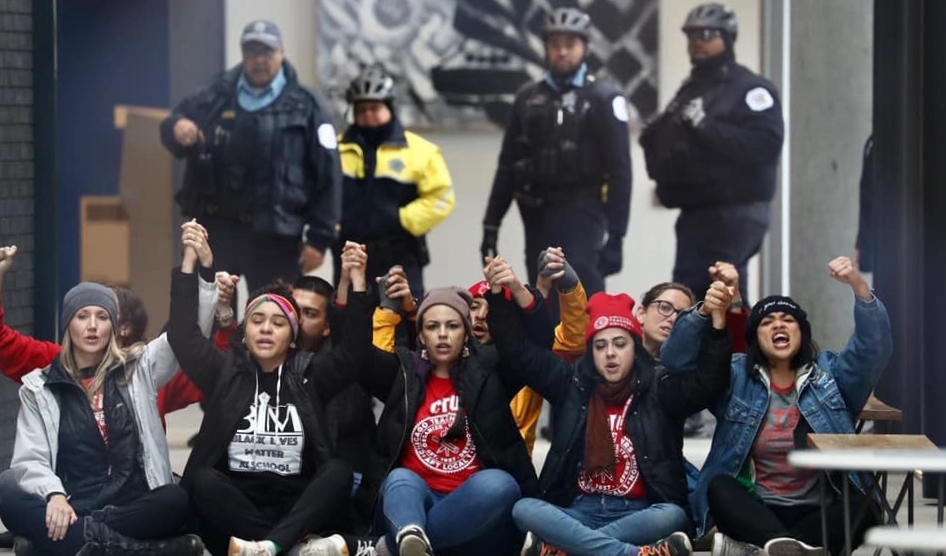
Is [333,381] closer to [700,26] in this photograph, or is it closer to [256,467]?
[256,467]

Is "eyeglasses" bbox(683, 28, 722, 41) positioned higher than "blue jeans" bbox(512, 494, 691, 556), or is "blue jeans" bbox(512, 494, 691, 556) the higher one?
"eyeglasses" bbox(683, 28, 722, 41)

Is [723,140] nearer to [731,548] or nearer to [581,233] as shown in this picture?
[581,233]

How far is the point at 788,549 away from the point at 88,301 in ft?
7.95

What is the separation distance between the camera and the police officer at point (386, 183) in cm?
905

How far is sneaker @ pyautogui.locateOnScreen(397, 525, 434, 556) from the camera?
630 centimetres

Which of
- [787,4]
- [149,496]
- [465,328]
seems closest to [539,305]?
[465,328]

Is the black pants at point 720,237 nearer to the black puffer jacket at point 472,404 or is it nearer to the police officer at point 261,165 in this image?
the police officer at point 261,165

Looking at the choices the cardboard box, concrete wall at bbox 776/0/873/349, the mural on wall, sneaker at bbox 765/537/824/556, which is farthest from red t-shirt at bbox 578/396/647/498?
the cardboard box

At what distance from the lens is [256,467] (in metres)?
6.62

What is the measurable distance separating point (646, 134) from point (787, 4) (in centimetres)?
93

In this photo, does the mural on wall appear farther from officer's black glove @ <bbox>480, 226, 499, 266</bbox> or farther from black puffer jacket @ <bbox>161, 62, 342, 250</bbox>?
black puffer jacket @ <bbox>161, 62, 342, 250</bbox>

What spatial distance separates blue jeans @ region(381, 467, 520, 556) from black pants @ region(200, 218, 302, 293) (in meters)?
2.61

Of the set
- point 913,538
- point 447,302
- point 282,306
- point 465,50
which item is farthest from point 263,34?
point 913,538

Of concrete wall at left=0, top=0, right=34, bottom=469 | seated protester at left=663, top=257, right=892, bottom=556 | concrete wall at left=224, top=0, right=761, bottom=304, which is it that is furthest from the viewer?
concrete wall at left=224, top=0, right=761, bottom=304
